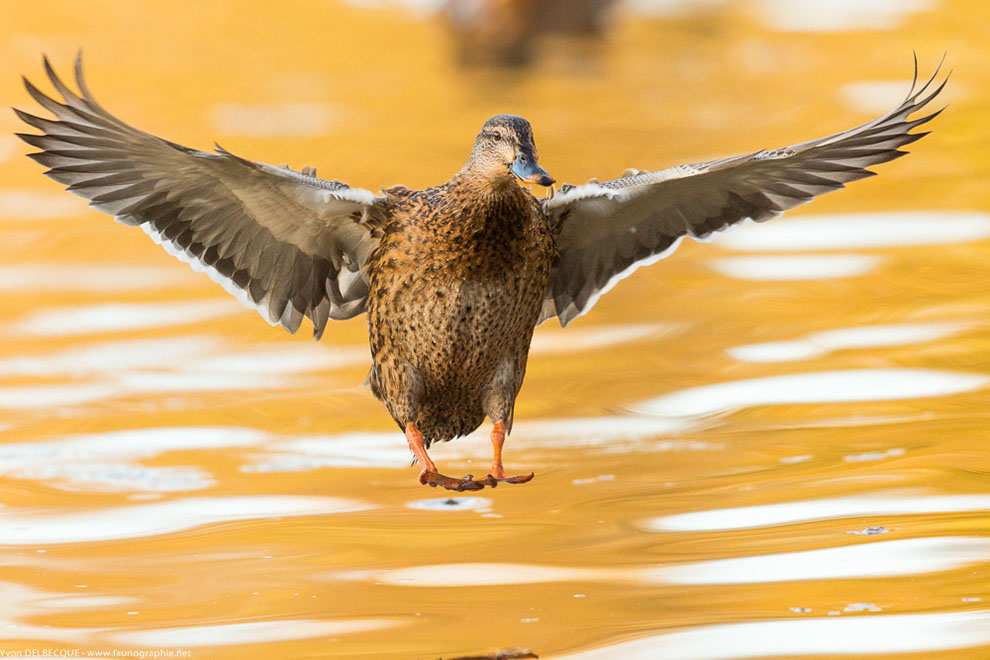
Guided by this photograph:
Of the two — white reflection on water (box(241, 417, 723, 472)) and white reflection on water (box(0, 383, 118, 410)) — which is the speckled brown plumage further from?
white reflection on water (box(0, 383, 118, 410))

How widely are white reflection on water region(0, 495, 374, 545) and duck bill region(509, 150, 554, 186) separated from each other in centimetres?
254

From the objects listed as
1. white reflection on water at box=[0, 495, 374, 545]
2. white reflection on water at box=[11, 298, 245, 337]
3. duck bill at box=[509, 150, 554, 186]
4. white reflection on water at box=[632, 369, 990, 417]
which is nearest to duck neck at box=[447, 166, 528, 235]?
duck bill at box=[509, 150, 554, 186]

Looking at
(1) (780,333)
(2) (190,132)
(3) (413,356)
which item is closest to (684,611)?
(3) (413,356)

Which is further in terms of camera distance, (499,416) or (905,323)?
(905,323)

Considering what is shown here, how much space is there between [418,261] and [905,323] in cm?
462

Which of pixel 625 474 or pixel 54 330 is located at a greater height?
pixel 54 330

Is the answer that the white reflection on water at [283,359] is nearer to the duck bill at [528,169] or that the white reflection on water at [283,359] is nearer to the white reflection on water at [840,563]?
the white reflection on water at [840,563]

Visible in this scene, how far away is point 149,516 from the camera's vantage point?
729 cm

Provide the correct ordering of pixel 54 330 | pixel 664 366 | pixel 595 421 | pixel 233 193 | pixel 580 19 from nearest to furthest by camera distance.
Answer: pixel 233 193 → pixel 595 421 → pixel 664 366 → pixel 54 330 → pixel 580 19

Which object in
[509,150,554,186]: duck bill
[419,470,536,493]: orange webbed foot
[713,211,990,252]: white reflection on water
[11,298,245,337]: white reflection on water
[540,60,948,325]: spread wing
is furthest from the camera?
[713,211,990,252]: white reflection on water

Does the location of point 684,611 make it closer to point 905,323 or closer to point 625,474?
point 625,474

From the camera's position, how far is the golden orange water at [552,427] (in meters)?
6.09

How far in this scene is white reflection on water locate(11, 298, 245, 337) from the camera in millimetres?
9914

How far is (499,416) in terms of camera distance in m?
6.06
